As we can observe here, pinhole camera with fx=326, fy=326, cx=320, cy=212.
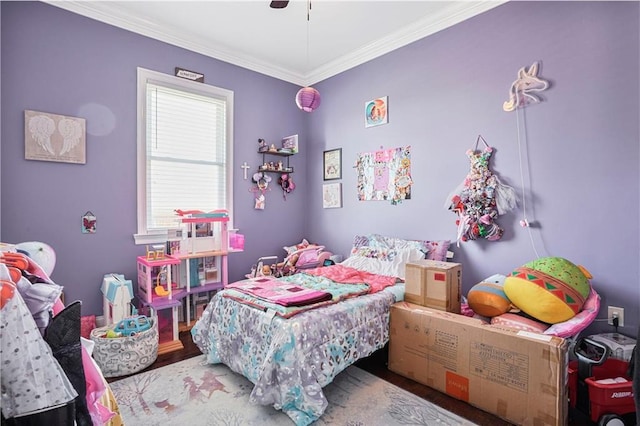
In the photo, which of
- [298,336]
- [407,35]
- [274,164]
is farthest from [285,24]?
[298,336]

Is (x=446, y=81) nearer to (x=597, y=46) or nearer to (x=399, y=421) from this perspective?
(x=597, y=46)

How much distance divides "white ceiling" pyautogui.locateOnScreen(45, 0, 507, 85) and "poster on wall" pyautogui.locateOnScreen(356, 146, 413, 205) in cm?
111

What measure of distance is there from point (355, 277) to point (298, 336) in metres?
1.05

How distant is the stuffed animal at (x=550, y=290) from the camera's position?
192 cm

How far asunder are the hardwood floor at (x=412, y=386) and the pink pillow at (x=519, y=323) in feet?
1.65

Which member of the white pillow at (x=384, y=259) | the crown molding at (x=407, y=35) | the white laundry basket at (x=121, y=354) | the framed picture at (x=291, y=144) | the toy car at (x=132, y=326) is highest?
the crown molding at (x=407, y=35)

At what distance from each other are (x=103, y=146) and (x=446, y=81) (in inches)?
125

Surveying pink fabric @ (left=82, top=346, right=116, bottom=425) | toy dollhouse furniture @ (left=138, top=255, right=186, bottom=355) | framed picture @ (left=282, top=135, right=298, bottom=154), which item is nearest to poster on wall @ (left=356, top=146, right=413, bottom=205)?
framed picture @ (left=282, top=135, right=298, bottom=154)

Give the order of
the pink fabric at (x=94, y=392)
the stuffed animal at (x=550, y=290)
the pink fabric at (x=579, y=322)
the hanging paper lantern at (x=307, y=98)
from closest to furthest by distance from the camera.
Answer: the pink fabric at (x=94, y=392) → the pink fabric at (x=579, y=322) → the stuffed animal at (x=550, y=290) → the hanging paper lantern at (x=307, y=98)

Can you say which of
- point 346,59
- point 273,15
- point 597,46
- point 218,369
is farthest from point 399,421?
point 346,59

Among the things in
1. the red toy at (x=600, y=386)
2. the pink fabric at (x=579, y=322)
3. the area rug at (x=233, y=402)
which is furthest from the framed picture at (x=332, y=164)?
the red toy at (x=600, y=386)

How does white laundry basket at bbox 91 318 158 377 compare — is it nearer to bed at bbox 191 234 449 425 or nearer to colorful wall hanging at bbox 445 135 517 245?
bed at bbox 191 234 449 425

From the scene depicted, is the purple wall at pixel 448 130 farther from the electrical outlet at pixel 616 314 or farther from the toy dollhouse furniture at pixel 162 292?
the toy dollhouse furniture at pixel 162 292

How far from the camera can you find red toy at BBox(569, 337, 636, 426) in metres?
1.67
